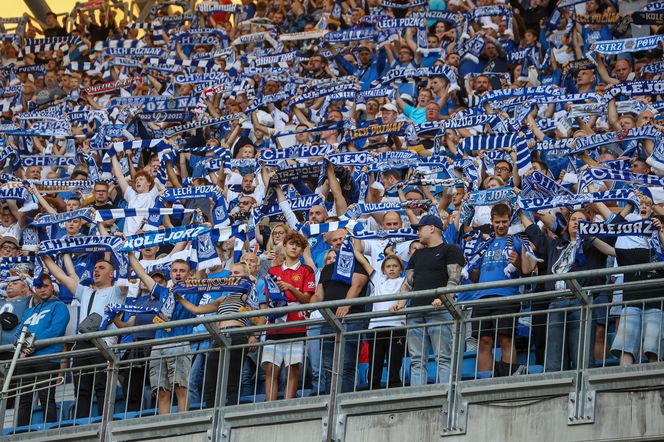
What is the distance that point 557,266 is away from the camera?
14281 millimetres

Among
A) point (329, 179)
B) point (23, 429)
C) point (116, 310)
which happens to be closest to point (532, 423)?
point (116, 310)

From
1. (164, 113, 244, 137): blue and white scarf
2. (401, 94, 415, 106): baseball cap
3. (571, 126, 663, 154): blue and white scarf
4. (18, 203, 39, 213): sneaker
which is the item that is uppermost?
(401, 94, 415, 106): baseball cap

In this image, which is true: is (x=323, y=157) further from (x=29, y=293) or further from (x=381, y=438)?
(x=381, y=438)

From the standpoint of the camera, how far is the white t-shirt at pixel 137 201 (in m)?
20.0

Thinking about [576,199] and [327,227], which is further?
[327,227]

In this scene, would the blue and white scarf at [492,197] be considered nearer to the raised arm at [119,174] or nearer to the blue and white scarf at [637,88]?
the blue and white scarf at [637,88]

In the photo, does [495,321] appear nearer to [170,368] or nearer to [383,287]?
[383,287]

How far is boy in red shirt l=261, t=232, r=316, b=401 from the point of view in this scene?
14312mm

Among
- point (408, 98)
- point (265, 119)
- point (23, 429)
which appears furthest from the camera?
point (265, 119)

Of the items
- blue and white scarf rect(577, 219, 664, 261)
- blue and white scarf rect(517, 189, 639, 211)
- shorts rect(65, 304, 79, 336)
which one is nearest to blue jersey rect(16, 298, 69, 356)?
shorts rect(65, 304, 79, 336)

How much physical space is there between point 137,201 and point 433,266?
7257 millimetres

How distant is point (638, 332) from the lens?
13.0m

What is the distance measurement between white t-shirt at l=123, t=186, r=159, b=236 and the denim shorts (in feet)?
27.6

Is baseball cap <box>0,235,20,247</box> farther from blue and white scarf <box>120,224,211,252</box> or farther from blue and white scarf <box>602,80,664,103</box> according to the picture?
blue and white scarf <box>602,80,664,103</box>
